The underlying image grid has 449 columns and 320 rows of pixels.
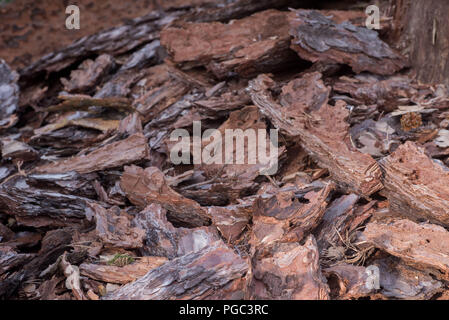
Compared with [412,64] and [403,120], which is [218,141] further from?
[412,64]

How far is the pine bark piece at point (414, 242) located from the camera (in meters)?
2.29

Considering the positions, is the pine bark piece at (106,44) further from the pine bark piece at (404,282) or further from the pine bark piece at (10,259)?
the pine bark piece at (404,282)

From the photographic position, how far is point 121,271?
7.88ft

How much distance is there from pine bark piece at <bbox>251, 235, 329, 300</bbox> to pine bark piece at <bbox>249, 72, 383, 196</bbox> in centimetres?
75

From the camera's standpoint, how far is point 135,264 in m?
2.44

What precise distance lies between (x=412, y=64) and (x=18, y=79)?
3.99 meters

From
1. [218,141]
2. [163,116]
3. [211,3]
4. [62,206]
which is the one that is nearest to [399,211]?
[218,141]

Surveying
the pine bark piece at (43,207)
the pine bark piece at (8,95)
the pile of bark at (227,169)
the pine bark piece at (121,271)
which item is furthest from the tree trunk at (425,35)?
the pine bark piece at (8,95)

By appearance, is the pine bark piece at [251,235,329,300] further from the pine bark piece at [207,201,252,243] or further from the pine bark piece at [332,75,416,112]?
the pine bark piece at [332,75,416,112]

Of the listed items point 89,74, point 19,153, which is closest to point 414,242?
point 19,153

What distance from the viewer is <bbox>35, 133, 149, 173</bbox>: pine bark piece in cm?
323

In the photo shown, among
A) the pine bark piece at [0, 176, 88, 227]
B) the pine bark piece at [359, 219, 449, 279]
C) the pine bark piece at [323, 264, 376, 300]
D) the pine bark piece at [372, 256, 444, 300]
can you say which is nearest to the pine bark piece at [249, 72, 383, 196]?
the pine bark piece at [359, 219, 449, 279]

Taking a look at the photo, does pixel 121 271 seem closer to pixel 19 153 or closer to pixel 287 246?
pixel 287 246
